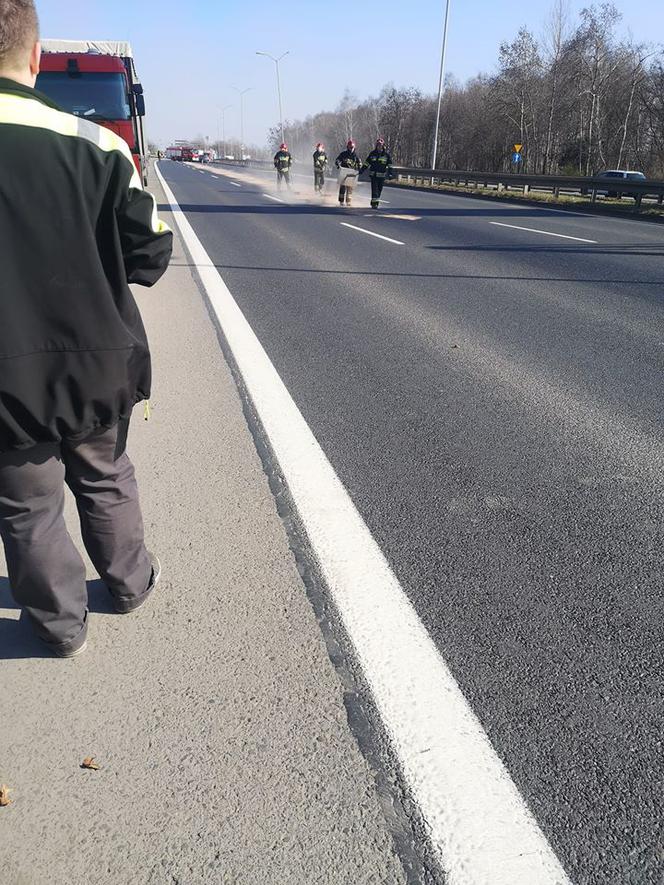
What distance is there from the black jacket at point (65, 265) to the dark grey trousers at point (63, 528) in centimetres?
11

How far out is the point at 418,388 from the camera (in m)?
4.57

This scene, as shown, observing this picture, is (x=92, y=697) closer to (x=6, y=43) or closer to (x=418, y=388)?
(x=6, y=43)

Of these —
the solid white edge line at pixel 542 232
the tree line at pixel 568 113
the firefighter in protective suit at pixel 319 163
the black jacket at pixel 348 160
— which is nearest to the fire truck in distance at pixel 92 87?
the black jacket at pixel 348 160

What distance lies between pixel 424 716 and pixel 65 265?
5.10 feet

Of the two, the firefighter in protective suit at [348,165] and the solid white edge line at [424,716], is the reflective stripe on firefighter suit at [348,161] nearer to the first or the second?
the firefighter in protective suit at [348,165]

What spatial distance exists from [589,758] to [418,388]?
3074 mm

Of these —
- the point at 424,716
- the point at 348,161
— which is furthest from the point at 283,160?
the point at 424,716

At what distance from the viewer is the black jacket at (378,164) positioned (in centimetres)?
1859

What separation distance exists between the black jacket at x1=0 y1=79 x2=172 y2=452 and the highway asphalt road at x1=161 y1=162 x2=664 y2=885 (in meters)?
1.31

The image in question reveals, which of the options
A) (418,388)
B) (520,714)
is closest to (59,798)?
(520,714)

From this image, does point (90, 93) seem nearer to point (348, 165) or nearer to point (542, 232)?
point (348, 165)

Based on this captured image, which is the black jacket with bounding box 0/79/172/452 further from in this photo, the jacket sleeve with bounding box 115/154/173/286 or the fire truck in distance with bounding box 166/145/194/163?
the fire truck in distance with bounding box 166/145/194/163

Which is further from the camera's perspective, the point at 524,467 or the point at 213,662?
the point at 524,467

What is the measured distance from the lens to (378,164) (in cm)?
1859
